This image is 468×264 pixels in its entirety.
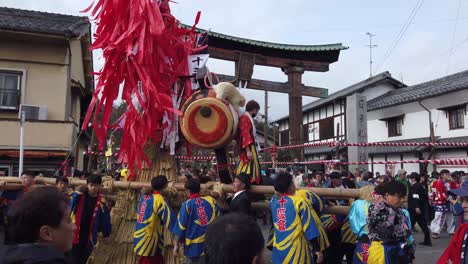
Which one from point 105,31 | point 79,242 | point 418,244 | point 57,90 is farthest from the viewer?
point 57,90

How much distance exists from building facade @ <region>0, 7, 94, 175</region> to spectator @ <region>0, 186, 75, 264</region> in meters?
11.6

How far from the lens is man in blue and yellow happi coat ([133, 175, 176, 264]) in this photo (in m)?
5.09

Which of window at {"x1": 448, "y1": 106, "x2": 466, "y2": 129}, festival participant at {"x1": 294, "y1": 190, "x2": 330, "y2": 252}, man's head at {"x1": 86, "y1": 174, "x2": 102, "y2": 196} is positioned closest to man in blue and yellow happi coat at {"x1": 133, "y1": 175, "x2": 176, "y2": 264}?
man's head at {"x1": 86, "y1": 174, "x2": 102, "y2": 196}

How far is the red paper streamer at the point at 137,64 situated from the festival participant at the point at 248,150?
1.01m

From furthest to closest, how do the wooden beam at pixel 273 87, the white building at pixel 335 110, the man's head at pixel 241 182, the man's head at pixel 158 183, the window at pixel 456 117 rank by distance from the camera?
the white building at pixel 335 110 → the window at pixel 456 117 → the wooden beam at pixel 273 87 → the man's head at pixel 158 183 → the man's head at pixel 241 182

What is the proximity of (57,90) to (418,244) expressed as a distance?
40.6 ft

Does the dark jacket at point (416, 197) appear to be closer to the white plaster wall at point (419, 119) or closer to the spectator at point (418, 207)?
the spectator at point (418, 207)

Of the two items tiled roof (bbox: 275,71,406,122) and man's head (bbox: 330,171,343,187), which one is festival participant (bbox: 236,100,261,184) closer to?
man's head (bbox: 330,171,343,187)

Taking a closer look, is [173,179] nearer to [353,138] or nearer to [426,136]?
[353,138]

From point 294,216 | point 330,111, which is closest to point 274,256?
point 294,216

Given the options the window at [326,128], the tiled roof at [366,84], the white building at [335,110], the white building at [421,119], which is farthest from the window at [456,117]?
the window at [326,128]

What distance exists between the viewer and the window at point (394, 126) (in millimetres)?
20453

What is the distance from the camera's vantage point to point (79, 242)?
5.11 meters

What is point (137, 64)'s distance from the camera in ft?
17.3
